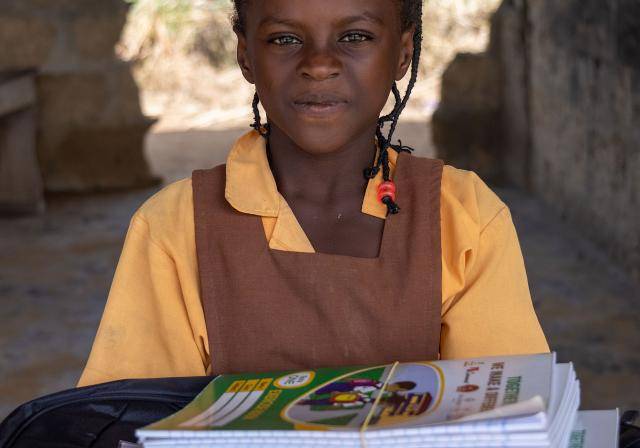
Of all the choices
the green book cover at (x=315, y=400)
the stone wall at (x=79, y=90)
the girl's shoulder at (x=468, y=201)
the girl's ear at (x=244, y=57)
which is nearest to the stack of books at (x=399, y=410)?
the green book cover at (x=315, y=400)

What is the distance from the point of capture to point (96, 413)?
125 cm

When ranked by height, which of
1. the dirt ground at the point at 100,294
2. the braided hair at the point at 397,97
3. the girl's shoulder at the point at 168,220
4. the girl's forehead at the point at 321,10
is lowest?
the dirt ground at the point at 100,294

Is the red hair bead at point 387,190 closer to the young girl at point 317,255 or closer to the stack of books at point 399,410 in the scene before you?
the young girl at point 317,255

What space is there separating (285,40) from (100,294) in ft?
8.56

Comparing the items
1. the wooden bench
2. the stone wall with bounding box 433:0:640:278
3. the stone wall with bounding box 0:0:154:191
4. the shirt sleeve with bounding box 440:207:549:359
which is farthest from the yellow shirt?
the stone wall with bounding box 0:0:154:191

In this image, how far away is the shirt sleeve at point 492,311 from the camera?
1500 mm

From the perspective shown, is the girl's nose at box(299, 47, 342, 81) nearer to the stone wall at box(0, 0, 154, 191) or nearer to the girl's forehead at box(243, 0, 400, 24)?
the girl's forehead at box(243, 0, 400, 24)

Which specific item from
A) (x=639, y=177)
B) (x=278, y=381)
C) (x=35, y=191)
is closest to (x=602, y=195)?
(x=639, y=177)

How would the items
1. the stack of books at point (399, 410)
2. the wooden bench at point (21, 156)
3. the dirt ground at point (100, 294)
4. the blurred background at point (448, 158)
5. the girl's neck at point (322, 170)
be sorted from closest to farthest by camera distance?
A: 1. the stack of books at point (399, 410)
2. the girl's neck at point (322, 170)
3. the dirt ground at point (100, 294)
4. the blurred background at point (448, 158)
5. the wooden bench at point (21, 156)

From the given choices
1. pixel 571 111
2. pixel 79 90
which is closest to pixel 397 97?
pixel 571 111

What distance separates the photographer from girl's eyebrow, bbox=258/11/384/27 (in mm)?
1537

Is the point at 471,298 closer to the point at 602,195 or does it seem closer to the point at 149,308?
the point at 149,308

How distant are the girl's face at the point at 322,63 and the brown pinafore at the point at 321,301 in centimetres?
17

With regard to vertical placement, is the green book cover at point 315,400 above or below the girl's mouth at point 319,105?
below
